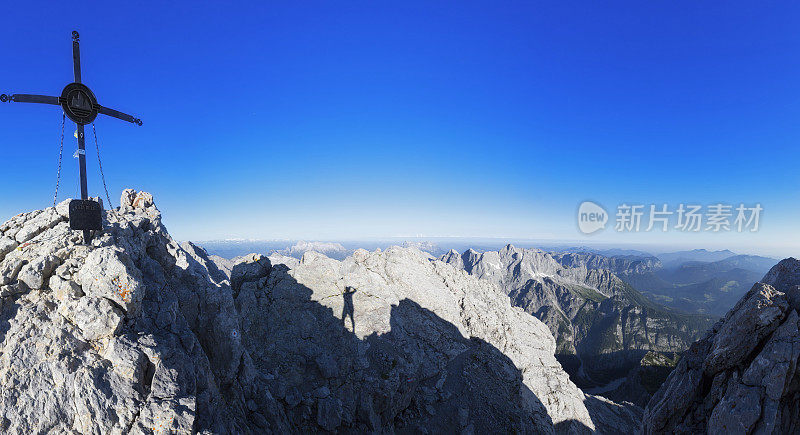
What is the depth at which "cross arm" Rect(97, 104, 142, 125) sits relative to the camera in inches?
549

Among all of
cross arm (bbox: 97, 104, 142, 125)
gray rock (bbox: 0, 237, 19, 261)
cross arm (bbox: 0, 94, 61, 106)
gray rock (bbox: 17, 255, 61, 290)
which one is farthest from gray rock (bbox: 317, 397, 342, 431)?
cross arm (bbox: 0, 94, 61, 106)

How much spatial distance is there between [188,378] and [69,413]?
12.1 ft

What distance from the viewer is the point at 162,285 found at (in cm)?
1773

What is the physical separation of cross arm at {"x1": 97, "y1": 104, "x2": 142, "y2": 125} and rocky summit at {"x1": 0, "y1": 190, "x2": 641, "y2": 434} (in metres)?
5.82

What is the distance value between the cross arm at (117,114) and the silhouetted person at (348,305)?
29344 millimetres

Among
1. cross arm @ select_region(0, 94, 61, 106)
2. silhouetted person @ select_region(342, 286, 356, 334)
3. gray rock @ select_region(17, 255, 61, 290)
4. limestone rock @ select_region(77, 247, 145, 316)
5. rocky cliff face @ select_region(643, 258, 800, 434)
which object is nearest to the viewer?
cross arm @ select_region(0, 94, 61, 106)

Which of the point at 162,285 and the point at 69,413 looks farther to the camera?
the point at 162,285

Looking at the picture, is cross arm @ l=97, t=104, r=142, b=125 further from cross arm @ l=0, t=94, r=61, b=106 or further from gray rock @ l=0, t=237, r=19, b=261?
gray rock @ l=0, t=237, r=19, b=261

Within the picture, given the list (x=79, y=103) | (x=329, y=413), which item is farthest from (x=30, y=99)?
(x=329, y=413)

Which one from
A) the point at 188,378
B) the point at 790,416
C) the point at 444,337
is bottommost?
the point at 444,337

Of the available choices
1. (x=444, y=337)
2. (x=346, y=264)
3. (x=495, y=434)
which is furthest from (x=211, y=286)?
(x=495, y=434)

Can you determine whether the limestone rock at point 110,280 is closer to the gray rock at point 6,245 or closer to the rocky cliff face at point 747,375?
the gray rock at point 6,245

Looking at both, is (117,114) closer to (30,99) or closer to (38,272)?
(30,99)

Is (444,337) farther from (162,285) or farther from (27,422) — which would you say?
(27,422)
